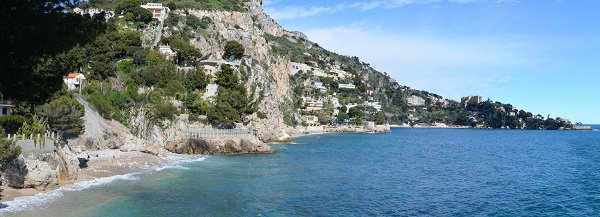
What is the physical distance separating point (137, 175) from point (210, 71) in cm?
3603

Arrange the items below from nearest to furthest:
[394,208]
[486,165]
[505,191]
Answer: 1. [394,208]
2. [505,191]
3. [486,165]

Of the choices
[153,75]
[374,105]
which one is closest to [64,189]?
[153,75]

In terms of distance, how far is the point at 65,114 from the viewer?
34906mm

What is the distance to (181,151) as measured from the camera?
161 ft

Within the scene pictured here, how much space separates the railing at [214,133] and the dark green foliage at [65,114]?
14660mm

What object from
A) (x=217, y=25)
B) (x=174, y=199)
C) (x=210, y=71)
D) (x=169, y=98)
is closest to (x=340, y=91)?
(x=217, y=25)

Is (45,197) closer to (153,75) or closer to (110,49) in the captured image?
(153,75)

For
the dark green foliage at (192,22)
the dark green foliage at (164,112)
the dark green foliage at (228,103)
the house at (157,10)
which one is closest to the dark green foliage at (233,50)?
the dark green foliage at (192,22)

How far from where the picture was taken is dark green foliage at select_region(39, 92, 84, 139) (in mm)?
33844

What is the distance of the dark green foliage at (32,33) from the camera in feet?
35.7

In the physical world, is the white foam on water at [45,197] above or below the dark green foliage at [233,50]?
below

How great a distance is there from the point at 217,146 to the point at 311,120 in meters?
69.0

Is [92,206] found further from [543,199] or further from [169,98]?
[169,98]

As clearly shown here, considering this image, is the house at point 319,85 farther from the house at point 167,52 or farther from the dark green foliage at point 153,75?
the dark green foliage at point 153,75
